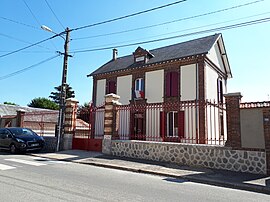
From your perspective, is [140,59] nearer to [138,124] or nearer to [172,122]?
[138,124]

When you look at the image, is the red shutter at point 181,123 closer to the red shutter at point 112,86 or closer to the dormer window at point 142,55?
the dormer window at point 142,55

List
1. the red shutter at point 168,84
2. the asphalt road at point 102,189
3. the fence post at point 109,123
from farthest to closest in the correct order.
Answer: the red shutter at point 168,84
the fence post at point 109,123
the asphalt road at point 102,189

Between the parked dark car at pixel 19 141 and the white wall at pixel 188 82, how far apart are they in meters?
10.6

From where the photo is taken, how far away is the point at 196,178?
7.30 m

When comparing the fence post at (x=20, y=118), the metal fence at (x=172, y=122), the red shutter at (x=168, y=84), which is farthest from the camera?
the red shutter at (x=168, y=84)

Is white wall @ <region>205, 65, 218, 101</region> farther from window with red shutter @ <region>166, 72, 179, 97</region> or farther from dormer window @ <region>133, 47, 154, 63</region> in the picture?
dormer window @ <region>133, 47, 154, 63</region>

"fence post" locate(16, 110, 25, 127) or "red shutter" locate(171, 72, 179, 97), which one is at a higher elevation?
"red shutter" locate(171, 72, 179, 97)

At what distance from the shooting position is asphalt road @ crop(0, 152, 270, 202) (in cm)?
504

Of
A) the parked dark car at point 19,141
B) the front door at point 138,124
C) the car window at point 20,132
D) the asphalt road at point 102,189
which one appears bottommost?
the asphalt road at point 102,189

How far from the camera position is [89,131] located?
529 inches

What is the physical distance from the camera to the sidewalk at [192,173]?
6.67 metres

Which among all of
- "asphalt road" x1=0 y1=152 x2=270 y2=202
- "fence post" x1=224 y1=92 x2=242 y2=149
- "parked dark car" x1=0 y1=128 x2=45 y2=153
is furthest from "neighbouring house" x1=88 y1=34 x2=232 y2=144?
"asphalt road" x1=0 y1=152 x2=270 y2=202

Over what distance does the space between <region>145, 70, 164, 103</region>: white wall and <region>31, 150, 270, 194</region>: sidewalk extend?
9948mm

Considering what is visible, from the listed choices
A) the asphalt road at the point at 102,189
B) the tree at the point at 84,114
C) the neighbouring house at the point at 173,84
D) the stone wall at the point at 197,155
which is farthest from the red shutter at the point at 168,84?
the asphalt road at the point at 102,189
